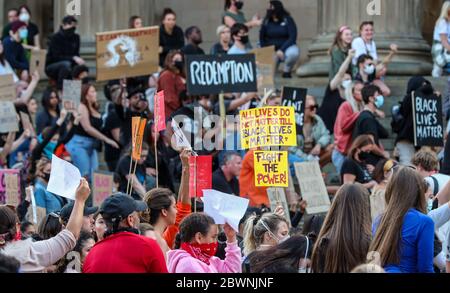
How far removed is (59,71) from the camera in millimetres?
19859

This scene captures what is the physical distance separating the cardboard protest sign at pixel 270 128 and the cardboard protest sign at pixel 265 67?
6001 millimetres

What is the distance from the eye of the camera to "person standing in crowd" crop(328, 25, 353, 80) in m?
19.5

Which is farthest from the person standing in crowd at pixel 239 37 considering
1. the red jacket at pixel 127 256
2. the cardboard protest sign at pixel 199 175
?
the red jacket at pixel 127 256

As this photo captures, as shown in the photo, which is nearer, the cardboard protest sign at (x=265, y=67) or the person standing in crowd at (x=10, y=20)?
the cardboard protest sign at (x=265, y=67)

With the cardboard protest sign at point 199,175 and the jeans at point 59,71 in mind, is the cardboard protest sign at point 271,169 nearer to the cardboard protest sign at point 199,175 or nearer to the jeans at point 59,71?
the cardboard protest sign at point 199,175

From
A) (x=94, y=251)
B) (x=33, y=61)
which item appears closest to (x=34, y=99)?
(x=33, y=61)

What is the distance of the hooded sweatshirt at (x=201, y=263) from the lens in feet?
30.1

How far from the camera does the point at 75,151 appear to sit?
17.7m

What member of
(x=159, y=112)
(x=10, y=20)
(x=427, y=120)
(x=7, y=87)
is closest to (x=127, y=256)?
(x=159, y=112)

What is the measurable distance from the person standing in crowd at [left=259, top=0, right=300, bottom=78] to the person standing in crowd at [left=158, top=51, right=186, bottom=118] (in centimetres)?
278

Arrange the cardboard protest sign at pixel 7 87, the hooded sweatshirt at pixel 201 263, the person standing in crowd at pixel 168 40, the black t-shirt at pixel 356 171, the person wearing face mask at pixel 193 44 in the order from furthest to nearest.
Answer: the person standing in crowd at pixel 168 40
the person wearing face mask at pixel 193 44
the cardboard protest sign at pixel 7 87
the black t-shirt at pixel 356 171
the hooded sweatshirt at pixel 201 263

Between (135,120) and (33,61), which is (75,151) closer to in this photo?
(33,61)

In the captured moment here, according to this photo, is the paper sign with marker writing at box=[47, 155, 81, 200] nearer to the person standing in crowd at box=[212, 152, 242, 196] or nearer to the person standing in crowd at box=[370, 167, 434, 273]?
the person standing in crowd at box=[370, 167, 434, 273]
